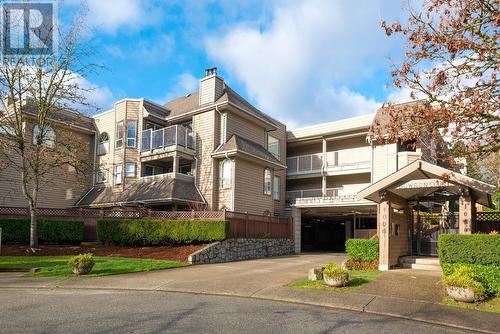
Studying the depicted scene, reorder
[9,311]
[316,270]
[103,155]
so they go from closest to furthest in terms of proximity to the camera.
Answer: [9,311] → [316,270] → [103,155]

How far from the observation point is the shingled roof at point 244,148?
2593 centimetres

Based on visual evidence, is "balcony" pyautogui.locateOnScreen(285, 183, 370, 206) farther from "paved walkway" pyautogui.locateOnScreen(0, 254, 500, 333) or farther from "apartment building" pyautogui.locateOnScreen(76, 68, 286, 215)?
"paved walkway" pyautogui.locateOnScreen(0, 254, 500, 333)

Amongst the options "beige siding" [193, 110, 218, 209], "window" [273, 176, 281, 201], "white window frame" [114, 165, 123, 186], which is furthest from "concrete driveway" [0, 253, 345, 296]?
"window" [273, 176, 281, 201]

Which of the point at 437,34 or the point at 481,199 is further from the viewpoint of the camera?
the point at 481,199

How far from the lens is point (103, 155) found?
3047cm

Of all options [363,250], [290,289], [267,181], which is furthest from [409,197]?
[267,181]

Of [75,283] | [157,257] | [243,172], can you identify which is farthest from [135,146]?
[75,283]

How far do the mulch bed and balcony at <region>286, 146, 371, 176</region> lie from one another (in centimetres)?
1396

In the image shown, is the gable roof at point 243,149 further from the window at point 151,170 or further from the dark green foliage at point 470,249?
→ the dark green foliage at point 470,249

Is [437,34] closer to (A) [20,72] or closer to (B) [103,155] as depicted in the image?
(A) [20,72]

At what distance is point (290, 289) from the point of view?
36.8 ft

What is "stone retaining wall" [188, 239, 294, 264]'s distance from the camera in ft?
61.8

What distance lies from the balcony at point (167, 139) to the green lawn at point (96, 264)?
985cm

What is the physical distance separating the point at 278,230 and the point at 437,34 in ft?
60.8
